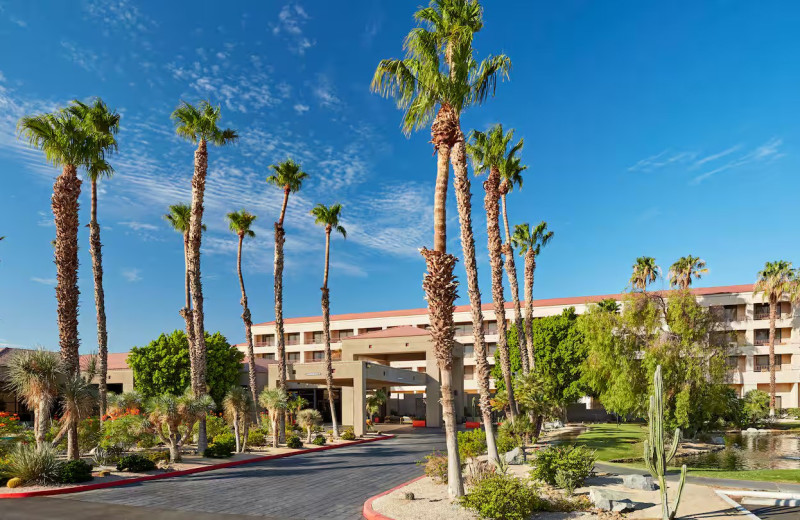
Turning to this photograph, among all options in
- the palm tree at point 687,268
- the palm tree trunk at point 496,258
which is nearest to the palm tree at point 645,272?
the palm tree at point 687,268

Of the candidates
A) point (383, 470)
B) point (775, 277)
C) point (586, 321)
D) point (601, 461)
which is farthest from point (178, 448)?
point (775, 277)

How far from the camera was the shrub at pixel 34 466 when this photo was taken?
64.7 ft

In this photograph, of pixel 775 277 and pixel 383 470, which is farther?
pixel 775 277

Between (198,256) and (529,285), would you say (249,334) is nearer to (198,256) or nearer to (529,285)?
(198,256)

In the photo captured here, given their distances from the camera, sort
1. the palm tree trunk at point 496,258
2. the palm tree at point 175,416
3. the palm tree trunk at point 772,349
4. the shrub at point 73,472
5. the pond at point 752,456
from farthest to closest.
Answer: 1. the palm tree trunk at point 772,349
2. the palm tree trunk at point 496,258
3. the pond at point 752,456
4. the palm tree at point 175,416
5. the shrub at point 73,472

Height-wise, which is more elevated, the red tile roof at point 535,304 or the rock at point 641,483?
the red tile roof at point 535,304

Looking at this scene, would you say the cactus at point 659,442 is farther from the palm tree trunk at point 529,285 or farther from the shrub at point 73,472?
the palm tree trunk at point 529,285

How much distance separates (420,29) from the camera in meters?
19.4

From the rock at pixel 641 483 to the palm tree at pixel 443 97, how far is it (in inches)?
196

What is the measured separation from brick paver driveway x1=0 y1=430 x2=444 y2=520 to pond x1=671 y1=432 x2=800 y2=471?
13.1 m

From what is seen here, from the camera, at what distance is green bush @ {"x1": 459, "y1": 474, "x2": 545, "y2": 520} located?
13.7 meters

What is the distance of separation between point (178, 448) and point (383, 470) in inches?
367

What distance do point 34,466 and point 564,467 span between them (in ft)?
55.7

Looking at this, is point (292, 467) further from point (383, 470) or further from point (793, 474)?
point (793, 474)
